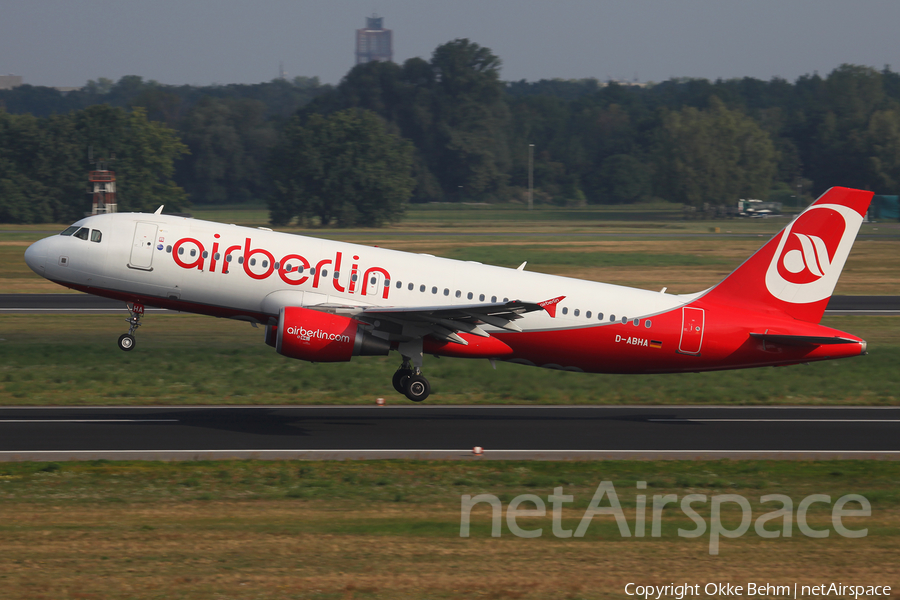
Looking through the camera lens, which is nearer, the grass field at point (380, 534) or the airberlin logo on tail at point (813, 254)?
the grass field at point (380, 534)

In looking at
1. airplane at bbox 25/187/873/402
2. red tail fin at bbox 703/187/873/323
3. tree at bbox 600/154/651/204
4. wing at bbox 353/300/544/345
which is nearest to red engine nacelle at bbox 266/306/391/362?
airplane at bbox 25/187/873/402

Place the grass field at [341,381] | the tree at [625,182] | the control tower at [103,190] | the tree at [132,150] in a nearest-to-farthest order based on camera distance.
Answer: the grass field at [341,381] → the control tower at [103,190] → the tree at [132,150] → the tree at [625,182]

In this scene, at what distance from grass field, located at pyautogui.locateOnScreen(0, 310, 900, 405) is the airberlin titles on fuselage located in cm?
466

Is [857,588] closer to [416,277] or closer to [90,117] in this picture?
[416,277]

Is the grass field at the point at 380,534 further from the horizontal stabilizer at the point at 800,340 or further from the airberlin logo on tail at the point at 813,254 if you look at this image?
the airberlin logo on tail at the point at 813,254

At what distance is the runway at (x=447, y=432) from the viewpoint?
2327 cm

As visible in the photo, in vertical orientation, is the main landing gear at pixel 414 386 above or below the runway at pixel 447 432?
above

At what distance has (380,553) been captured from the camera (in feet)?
51.7

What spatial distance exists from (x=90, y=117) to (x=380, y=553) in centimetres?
13524

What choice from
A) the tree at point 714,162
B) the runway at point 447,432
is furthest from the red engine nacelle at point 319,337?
the tree at point 714,162

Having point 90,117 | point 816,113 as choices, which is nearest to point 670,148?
point 816,113

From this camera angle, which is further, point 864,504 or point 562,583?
point 864,504

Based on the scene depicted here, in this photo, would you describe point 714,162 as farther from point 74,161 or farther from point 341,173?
point 74,161

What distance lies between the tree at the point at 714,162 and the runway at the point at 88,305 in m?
109
